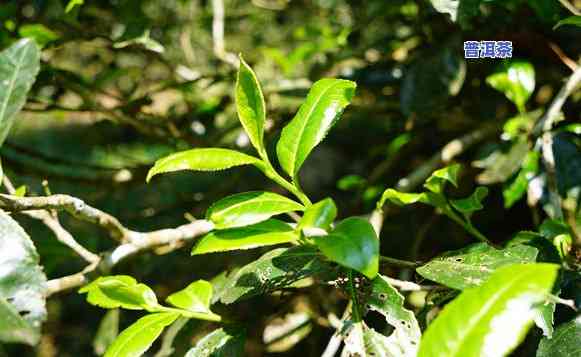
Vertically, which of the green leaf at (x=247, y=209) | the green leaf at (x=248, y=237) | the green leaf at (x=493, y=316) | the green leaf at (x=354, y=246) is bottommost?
the green leaf at (x=248, y=237)

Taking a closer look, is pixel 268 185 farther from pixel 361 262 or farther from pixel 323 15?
pixel 361 262

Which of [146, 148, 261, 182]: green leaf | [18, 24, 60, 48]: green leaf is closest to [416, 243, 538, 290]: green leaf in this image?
[146, 148, 261, 182]: green leaf

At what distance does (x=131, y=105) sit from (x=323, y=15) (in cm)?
134

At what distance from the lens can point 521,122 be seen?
4.42 feet

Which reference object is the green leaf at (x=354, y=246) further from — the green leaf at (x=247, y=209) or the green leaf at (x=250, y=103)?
the green leaf at (x=250, y=103)

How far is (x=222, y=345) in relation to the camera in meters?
0.97

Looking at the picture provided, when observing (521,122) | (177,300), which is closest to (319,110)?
(177,300)

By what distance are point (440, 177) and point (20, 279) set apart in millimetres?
625

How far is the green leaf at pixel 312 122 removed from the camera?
82 centimetres

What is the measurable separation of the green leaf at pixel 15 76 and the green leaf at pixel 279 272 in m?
0.38

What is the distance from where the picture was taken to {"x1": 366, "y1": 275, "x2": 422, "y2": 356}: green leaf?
802 millimetres

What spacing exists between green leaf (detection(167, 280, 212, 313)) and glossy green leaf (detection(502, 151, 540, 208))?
64cm

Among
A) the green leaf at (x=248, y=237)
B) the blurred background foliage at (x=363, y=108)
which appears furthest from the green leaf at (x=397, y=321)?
the blurred background foliage at (x=363, y=108)

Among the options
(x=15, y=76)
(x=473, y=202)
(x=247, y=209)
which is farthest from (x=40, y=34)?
(x=473, y=202)
